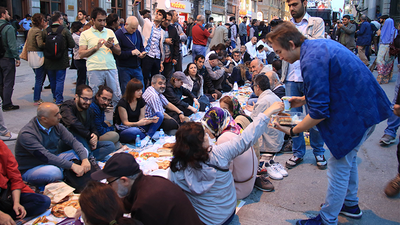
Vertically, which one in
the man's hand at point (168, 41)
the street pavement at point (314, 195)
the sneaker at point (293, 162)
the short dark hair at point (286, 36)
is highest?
the man's hand at point (168, 41)

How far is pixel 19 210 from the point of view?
108 inches

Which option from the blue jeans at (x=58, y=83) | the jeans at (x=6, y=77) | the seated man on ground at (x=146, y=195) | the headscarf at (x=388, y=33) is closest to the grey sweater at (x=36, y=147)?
the seated man on ground at (x=146, y=195)

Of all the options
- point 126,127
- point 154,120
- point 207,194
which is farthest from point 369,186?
point 126,127

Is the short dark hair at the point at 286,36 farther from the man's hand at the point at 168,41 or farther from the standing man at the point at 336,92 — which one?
the man's hand at the point at 168,41

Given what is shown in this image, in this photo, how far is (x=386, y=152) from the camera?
4414 mm

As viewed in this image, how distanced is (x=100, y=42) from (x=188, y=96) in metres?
2.20

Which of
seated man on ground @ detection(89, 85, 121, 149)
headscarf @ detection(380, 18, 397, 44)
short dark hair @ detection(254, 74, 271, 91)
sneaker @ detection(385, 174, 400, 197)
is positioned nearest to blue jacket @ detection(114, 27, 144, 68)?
seated man on ground @ detection(89, 85, 121, 149)

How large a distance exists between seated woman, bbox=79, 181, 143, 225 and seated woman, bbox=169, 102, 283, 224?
2.44 feet

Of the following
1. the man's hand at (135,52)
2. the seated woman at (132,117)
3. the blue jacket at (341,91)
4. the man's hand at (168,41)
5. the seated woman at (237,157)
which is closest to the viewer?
the blue jacket at (341,91)

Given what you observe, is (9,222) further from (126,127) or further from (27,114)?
(27,114)

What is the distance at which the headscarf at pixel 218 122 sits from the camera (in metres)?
3.21

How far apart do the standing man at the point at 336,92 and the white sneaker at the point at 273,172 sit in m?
1.27

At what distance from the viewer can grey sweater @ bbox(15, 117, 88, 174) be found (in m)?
3.11

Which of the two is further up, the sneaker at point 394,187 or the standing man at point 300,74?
the standing man at point 300,74
